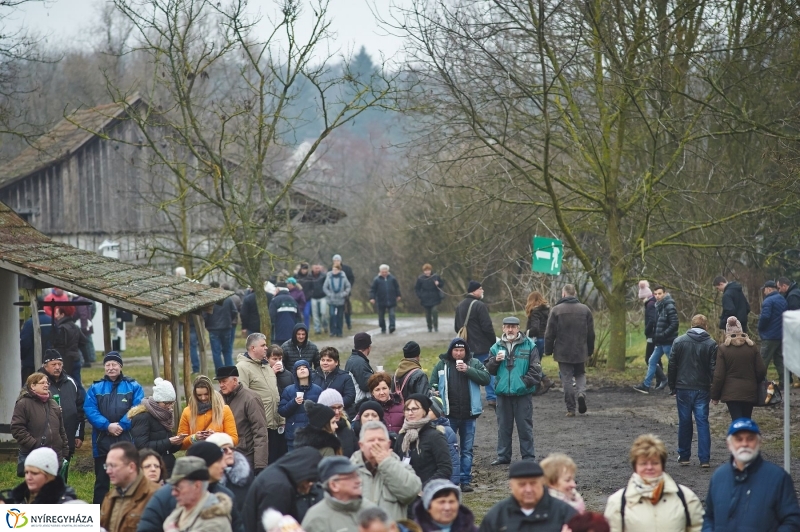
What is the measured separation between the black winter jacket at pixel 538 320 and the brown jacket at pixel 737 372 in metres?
6.18

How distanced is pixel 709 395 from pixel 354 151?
295ft

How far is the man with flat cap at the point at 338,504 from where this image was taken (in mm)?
6707

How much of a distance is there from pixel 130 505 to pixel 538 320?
1214 cm

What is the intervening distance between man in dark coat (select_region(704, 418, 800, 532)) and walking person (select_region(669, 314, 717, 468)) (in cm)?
561

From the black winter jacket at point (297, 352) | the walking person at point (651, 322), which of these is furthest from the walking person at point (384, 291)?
the black winter jacket at point (297, 352)

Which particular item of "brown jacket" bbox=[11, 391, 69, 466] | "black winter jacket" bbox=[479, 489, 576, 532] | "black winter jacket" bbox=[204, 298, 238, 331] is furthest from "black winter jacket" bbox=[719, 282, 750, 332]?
"black winter jacket" bbox=[479, 489, 576, 532]

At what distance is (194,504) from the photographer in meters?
7.07

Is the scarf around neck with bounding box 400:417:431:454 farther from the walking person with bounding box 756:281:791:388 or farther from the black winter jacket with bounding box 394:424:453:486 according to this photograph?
the walking person with bounding box 756:281:791:388

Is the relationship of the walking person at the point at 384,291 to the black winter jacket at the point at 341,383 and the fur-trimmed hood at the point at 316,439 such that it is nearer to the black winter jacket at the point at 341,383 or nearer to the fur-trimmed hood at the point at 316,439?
the black winter jacket at the point at 341,383

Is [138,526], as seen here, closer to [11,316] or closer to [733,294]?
[11,316]

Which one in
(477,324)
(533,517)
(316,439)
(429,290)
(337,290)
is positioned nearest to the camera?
(533,517)

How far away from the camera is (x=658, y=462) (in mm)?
7531

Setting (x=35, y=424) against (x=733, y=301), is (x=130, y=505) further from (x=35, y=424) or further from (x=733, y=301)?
(x=733, y=301)

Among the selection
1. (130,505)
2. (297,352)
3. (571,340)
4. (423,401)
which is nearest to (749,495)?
(423,401)
